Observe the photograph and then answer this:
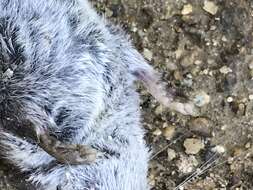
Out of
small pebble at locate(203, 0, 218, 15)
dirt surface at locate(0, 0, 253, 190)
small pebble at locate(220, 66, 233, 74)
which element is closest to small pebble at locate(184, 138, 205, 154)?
dirt surface at locate(0, 0, 253, 190)

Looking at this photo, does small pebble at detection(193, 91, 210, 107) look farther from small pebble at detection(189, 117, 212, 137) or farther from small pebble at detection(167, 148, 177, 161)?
small pebble at detection(167, 148, 177, 161)

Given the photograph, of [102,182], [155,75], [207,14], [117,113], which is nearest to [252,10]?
[207,14]

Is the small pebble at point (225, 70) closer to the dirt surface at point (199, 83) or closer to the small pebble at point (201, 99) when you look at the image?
the dirt surface at point (199, 83)

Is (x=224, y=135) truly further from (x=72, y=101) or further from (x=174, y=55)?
(x=72, y=101)

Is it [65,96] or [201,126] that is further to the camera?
[201,126]

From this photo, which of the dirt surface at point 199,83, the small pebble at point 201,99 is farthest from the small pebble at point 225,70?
the small pebble at point 201,99

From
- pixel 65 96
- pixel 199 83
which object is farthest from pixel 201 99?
pixel 65 96

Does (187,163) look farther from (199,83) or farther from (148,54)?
(148,54)
